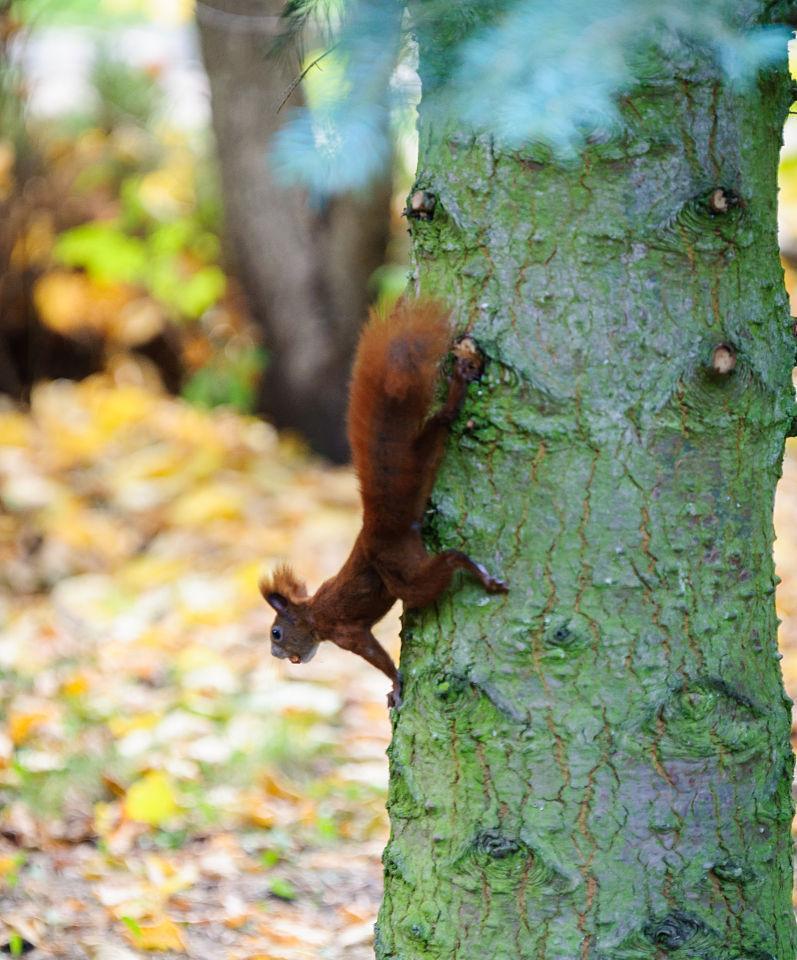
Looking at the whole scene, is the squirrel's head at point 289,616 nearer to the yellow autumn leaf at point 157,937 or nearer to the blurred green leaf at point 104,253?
the yellow autumn leaf at point 157,937

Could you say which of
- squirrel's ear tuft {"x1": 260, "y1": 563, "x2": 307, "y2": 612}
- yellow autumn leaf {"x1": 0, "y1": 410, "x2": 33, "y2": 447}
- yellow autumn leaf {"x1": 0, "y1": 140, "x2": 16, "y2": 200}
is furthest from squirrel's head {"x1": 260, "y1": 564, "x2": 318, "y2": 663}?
yellow autumn leaf {"x1": 0, "y1": 140, "x2": 16, "y2": 200}

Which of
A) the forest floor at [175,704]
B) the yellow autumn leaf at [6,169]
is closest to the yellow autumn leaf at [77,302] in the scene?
the yellow autumn leaf at [6,169]

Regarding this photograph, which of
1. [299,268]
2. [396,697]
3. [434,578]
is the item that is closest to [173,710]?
[396,697]

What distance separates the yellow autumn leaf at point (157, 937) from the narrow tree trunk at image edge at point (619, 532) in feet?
2.58

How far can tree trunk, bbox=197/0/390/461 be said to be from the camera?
5133 mm

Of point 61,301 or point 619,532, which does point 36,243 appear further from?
point 619,532

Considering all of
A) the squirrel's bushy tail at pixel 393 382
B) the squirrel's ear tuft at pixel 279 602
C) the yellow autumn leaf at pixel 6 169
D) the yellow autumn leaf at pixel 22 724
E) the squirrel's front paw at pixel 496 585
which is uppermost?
the yellow autumn leaf at pixel 6 169

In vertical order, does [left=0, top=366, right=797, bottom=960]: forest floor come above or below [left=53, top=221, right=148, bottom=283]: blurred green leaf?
below

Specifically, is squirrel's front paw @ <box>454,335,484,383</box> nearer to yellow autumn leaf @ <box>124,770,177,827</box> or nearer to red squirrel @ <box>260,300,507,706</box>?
red squirrel @ <box>260,300,507,706</box>

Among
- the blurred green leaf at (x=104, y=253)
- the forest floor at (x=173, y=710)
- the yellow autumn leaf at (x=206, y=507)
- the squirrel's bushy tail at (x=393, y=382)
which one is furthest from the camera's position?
the blurred green leaf at (x=104, y=253)

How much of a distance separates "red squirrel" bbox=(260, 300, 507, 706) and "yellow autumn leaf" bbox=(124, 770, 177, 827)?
1.16 meters

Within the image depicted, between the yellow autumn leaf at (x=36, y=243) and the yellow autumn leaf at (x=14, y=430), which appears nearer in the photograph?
the yellow autumn leaf at (x=14, y=430)

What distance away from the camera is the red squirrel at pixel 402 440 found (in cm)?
140

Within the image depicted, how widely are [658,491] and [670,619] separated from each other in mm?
168
